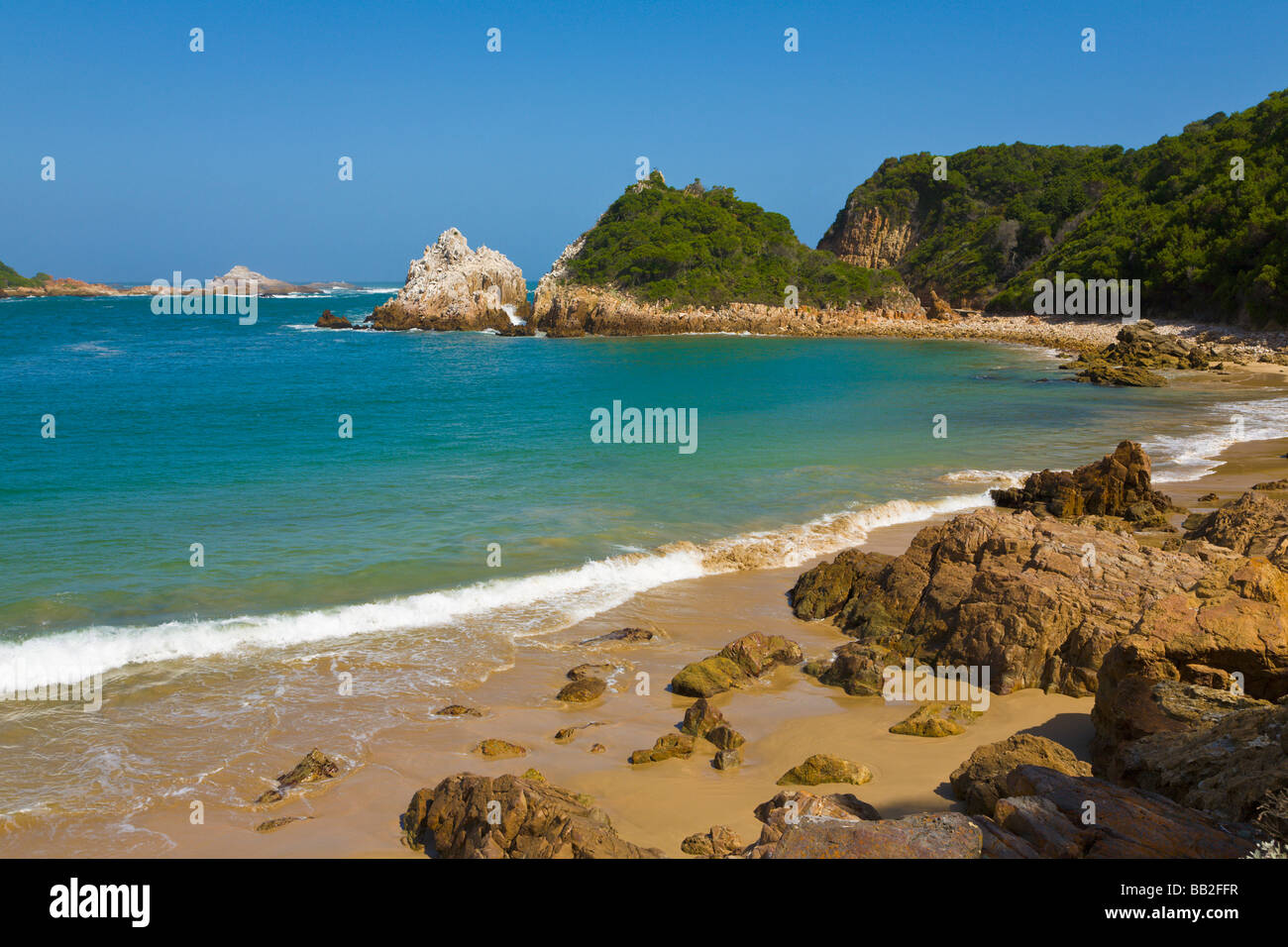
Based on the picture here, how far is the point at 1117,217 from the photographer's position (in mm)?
68062

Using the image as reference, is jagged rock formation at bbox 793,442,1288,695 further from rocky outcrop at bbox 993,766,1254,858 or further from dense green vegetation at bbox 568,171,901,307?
dense green vegetation at bbox 568,171,901,307

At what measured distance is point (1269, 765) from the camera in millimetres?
4695

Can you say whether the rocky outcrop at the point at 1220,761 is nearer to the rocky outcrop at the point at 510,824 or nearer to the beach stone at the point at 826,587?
the rocky outcrop at the point at 510,824

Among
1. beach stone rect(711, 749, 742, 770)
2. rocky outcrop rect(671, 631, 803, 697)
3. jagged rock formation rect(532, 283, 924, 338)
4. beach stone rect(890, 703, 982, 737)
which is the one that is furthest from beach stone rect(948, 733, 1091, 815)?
jagged rock formation rect(532, 283, 924, 338)

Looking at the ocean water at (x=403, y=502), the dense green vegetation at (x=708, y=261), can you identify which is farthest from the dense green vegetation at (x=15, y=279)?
→ the ocean water at (x=403, y=502)

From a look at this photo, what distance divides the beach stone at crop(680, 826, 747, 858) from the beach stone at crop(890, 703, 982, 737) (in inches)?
102

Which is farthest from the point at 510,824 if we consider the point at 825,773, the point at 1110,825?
the point at 1110,825

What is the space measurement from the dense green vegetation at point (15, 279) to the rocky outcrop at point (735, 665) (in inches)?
7594

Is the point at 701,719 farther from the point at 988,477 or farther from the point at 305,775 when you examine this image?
the point at 988,477

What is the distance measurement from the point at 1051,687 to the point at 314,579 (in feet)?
32.9

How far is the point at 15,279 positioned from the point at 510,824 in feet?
667
